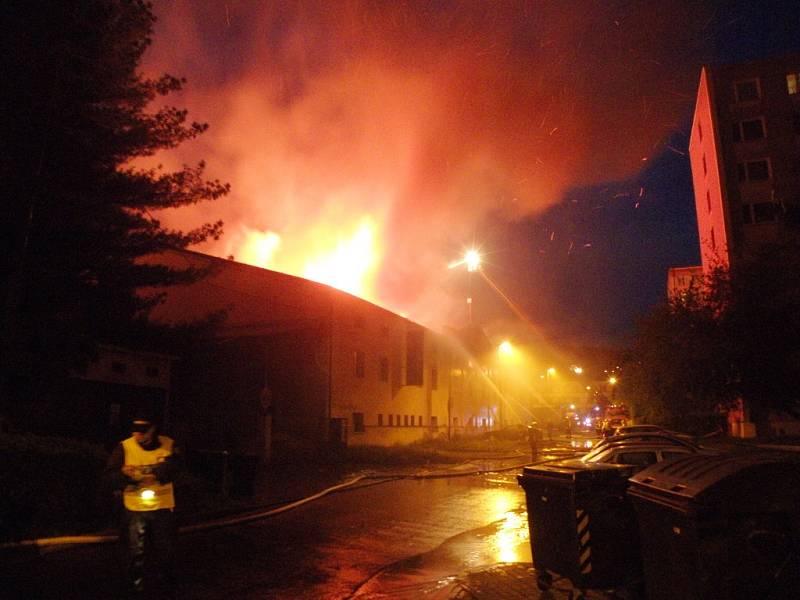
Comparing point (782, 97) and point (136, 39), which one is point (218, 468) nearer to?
point (136, 39)

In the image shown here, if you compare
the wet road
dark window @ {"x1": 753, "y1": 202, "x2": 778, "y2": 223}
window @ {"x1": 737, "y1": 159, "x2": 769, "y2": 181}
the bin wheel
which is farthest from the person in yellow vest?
window @ {"x1": 737, "y1": 159, "x2": 769, "y2": 181}

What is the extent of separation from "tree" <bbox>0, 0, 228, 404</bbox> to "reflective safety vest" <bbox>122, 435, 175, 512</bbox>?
959cm

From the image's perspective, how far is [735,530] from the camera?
439 cm

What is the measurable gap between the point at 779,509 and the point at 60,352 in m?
15.6

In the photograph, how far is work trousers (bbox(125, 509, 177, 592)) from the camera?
6281mm

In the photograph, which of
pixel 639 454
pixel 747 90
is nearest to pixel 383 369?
pixel 639 454

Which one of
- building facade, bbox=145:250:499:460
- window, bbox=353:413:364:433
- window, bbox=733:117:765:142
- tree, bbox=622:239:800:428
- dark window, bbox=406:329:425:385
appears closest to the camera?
tree, bbox=622:239:800:428

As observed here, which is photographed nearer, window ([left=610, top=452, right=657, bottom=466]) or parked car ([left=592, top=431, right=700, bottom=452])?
window ([left=610, top=452, right=657, bottom=466])

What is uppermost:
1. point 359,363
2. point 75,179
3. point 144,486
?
point 75,179

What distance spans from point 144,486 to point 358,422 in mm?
26281

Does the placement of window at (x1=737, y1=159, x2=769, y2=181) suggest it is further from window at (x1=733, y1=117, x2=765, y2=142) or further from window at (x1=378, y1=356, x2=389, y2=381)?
window at (x1=378, y1=356, x2=389, y2=381)

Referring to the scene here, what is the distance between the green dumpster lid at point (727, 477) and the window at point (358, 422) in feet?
90.2

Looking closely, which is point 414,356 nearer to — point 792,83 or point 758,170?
point 758,170

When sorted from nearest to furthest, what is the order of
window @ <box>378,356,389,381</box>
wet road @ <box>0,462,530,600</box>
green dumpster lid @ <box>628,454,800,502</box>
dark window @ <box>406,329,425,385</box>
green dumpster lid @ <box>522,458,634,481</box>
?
1. green dumpster lid @ <box>628,454,800,502</box>
2. green dumpster lid @ <box>522,458,634,481</box>
3. wet road @ <box>0,462,530,600</box>
4. window @ <box>378,356,389,381</box>
5. dark window @ <box>406,329,425,385</box>
